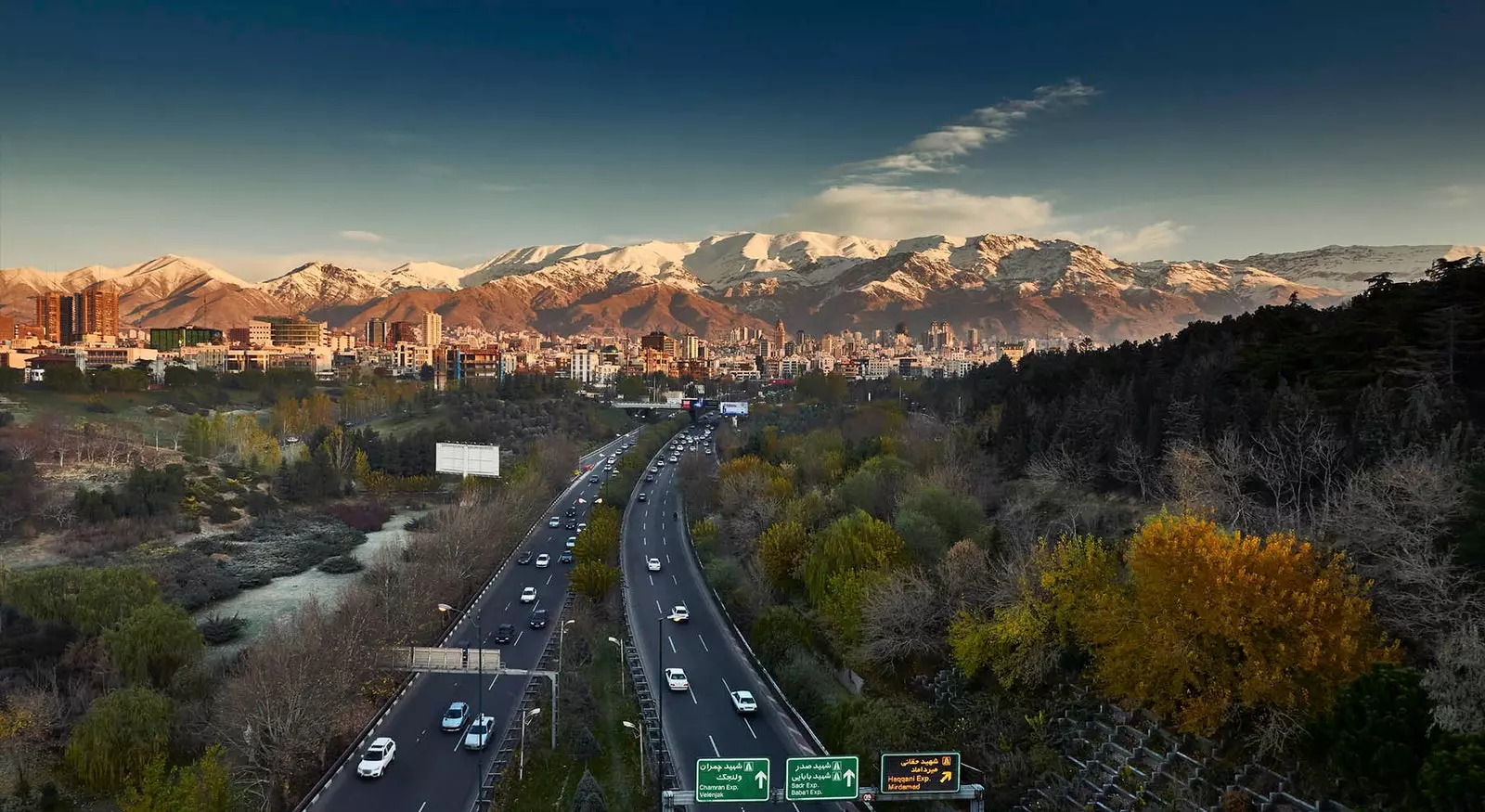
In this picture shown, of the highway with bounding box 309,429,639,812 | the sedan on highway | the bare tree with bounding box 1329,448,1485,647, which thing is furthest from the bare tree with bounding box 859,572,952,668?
the sedan on highway

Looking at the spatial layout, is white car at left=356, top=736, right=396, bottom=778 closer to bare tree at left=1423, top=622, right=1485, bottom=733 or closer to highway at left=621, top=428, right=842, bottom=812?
highway at left=621, top=428, right=842, bottom=812

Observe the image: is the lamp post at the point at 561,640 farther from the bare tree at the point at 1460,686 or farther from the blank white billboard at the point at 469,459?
the bare tree at the point at 1460,686

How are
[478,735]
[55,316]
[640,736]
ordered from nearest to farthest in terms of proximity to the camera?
[478,735], [640,736], [55,316]

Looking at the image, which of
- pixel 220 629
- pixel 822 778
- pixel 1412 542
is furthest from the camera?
pixel 220 629

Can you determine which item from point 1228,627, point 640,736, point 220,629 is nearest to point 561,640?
point 640,736

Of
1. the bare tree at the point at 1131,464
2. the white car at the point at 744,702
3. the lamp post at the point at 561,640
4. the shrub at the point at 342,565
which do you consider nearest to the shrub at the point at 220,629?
the shrub at the point at 342,565

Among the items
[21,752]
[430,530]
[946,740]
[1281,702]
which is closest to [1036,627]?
[946,740]

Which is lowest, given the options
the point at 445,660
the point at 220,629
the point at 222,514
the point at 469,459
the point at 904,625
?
the point at 220,629

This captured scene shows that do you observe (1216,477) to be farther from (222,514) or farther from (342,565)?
(222,514)

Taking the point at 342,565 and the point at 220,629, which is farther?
the point at 342,565

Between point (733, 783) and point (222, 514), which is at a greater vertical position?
point (733, 783)
